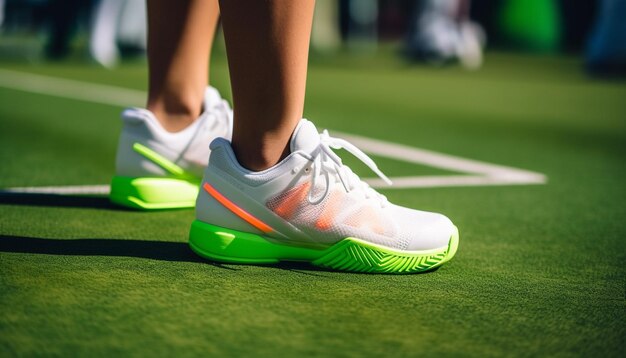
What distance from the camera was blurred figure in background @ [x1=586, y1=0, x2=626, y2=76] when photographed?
6914 millimetres

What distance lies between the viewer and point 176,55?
85.4 inches

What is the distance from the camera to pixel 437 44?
902 cm

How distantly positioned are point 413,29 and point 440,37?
735 mm

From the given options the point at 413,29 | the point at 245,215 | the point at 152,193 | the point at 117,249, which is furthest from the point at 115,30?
the point at 245,215

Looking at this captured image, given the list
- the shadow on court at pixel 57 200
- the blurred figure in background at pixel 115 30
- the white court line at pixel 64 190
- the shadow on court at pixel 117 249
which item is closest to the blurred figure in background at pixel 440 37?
the blurred figure in background at pixel 115 30

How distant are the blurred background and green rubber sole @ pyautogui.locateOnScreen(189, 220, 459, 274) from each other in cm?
592

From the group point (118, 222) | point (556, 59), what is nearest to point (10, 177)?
point (118, 222)

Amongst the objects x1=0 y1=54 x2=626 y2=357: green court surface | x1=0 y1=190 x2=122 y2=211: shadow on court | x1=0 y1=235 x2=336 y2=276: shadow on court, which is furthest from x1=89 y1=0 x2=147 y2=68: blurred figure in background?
x1=0 y1=235 x2=336 y2=276: shadow on court

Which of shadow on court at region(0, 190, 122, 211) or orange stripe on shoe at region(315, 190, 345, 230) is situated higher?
orange stripe on shoe at region(315, 190, 345, 230)

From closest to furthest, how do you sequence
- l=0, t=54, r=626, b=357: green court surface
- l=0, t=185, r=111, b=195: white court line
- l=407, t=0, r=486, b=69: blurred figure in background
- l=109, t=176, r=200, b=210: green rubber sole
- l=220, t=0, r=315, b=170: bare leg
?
l=0, t=54, r=626, b=357: green court surface < l=220, t=0, r=315, b=170: bare leg < l=109, t=176, r=200, b=210: green rubber sole < l=0, t=185, r=111, b=195: white court line < l=407, t=0, r=486, b=69: blurred figure in background

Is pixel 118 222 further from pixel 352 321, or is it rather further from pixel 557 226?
pixel 557 226

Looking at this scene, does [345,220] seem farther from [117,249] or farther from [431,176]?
[431,176]

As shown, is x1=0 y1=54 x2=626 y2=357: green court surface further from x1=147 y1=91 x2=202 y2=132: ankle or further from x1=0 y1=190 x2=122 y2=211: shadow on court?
x1=147 y1=91 x2=202 y2=132: ankle

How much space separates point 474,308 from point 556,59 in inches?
390
